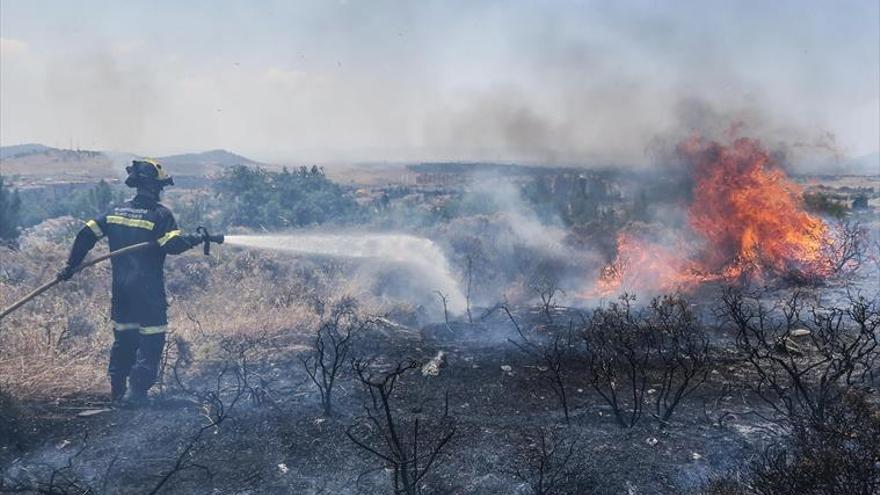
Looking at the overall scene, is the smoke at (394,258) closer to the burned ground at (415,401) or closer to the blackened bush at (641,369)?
the burned ground at (415,401)

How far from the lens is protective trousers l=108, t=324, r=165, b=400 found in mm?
6176

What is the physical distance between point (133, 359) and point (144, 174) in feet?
7.44

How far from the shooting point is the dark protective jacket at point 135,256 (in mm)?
6285

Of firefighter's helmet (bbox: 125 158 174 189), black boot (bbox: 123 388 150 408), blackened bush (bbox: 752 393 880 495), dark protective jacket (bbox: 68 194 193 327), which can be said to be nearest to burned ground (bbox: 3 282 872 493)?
black boot (bbox: 123 388 150 408)

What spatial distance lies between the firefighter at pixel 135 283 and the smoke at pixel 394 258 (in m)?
4.63

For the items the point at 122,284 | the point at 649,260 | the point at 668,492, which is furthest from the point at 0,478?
the point at 649,260

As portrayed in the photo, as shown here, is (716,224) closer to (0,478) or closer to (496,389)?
(496,389)

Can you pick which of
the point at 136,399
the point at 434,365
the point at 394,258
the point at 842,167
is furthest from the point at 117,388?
the point at 842,167

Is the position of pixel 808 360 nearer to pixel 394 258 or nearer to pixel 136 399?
pixel 136 399

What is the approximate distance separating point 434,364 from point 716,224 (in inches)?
362

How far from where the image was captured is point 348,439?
525cm

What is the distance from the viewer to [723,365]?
7.03 meters

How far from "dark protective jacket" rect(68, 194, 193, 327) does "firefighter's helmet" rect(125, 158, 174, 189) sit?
0.32 meters

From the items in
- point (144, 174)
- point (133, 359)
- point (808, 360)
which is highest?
point (144, 174)
